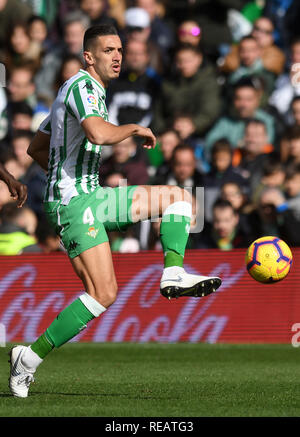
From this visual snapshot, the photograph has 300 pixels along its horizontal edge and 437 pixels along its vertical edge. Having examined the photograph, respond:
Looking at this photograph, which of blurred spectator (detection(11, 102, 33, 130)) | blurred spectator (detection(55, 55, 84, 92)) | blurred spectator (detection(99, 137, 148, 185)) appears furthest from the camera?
blurred spectator (detection(11, 102, 33, 130))

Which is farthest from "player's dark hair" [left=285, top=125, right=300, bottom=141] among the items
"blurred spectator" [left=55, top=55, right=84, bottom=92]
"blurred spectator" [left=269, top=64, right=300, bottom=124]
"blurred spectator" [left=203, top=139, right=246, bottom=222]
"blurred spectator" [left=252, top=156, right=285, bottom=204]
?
"blurred spectator" [left=55, top=55, right=84, bottom=92]

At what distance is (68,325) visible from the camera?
7215 mm

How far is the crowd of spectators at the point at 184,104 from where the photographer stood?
Answer: 507 inches

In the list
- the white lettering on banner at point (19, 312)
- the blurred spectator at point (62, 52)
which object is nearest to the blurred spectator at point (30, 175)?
the blurred spectator at point (62, 52)

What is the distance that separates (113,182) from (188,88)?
1914 millimetres

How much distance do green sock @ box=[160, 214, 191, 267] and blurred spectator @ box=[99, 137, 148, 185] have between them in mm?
6058

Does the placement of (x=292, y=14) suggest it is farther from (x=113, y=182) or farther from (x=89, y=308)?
(x=89, y=308)

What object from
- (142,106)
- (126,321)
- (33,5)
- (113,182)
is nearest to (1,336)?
(126,321)

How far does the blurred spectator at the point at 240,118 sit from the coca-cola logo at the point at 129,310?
7.83 feet

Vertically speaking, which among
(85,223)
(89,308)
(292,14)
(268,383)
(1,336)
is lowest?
(1,336)

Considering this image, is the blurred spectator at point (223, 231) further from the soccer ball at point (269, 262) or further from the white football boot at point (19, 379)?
the white football boot at point (19, 379)

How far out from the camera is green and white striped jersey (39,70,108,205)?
23.7 ft

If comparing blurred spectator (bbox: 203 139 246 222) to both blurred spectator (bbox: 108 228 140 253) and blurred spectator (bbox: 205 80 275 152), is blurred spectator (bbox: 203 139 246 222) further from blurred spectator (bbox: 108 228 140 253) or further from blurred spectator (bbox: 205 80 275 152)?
blurred spectator (bbox: 108 228 140 253)

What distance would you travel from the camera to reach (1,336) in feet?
40.6
